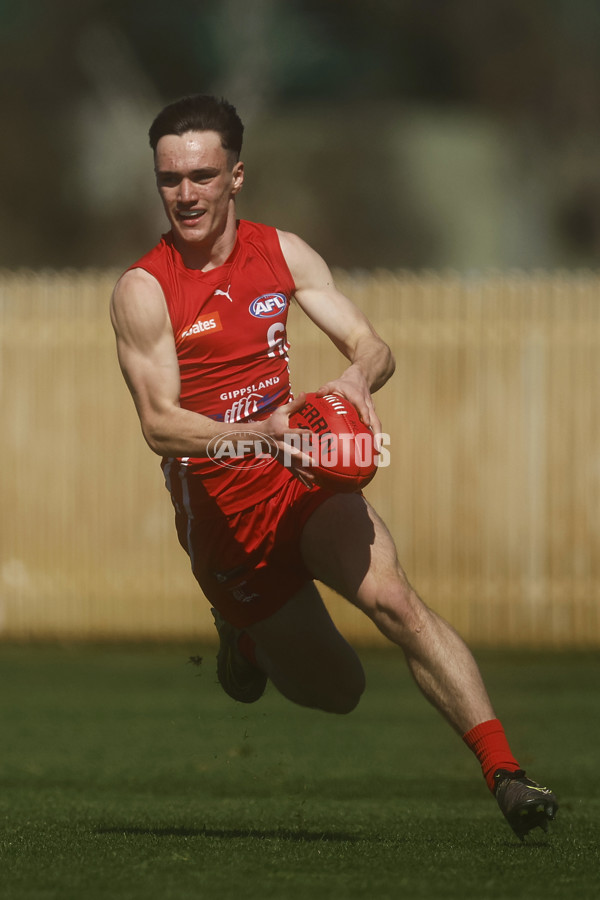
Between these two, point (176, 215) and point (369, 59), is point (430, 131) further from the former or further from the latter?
point (176, 215)

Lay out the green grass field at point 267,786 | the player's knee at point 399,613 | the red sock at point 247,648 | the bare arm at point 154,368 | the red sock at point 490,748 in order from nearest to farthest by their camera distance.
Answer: the green grass field at point 267,786, the red sock at point 490,748, the player's knee at point 399,613, the bare arm at point 154,368, the red sock at point 247,648

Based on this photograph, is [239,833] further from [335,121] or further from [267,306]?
[335,121]

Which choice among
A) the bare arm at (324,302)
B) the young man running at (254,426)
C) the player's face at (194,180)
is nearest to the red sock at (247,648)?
the young man running at (254,426)

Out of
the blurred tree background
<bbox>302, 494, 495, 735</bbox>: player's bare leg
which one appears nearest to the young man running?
<bbox>302, 494, 495, 735</bbox>: player's bare leg

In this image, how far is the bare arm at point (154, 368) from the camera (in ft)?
19.0

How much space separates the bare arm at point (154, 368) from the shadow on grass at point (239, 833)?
4.69 feet

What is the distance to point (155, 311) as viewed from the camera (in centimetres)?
593

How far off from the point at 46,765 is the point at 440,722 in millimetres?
2551

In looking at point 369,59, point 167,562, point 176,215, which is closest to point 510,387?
point 167,562

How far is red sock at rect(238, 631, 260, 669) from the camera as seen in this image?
695 cm

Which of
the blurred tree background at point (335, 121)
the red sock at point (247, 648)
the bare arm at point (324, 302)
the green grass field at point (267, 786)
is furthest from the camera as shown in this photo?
the blurred tree background at point (335, 121)

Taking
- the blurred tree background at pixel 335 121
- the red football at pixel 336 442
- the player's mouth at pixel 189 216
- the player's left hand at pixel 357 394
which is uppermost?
the blurred tree background at pixel 335 121

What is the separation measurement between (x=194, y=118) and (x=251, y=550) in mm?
1699

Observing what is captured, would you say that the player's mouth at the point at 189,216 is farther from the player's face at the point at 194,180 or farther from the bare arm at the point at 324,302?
the bare arm at the point at 324,302
